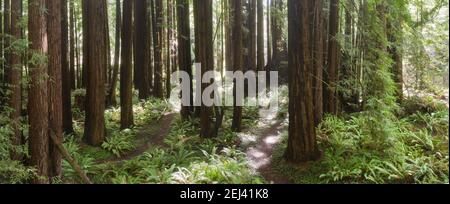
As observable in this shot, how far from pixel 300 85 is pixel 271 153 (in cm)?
270

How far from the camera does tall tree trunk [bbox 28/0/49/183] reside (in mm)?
7070

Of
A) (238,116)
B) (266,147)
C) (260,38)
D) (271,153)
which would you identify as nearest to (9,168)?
(271,153)

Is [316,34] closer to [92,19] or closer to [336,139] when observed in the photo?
[336,139]

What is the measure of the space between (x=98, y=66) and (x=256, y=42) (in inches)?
470

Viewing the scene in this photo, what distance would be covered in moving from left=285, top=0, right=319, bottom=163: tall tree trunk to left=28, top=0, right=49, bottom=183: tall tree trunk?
17.7 feet

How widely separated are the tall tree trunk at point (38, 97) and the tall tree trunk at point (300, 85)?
17.7 ft

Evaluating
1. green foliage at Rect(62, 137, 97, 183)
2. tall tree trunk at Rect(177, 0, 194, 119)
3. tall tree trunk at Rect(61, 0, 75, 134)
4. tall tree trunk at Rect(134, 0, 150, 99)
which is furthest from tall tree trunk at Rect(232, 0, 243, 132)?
tall tree trunk at Rect(61, 0, 75, 134)

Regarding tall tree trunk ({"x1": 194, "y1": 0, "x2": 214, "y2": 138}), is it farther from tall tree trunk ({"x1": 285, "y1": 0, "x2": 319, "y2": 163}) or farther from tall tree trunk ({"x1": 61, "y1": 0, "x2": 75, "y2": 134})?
tall tree trunk ({"x1": 61, "y1": 0, "x2": 75, "y2": 134})

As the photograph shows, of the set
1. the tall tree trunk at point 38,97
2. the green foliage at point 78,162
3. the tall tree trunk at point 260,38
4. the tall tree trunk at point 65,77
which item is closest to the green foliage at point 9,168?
the tall tree trunk at point 38,97

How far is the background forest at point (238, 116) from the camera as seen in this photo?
8.00 meters
